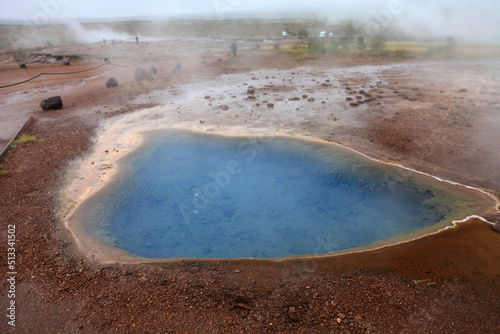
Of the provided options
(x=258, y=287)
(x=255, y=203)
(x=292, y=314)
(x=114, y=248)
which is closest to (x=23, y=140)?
(x=114, y=248)

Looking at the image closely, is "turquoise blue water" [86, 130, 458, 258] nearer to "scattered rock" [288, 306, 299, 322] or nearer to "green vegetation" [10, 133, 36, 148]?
"scattered rock" [288, 306, 299, 322]

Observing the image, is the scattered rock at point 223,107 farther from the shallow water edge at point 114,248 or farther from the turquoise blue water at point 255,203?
the shallow water edge at point 114,248

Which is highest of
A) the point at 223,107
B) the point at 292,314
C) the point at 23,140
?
the point at 292,314

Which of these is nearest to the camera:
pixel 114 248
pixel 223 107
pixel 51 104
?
pixel 114 248

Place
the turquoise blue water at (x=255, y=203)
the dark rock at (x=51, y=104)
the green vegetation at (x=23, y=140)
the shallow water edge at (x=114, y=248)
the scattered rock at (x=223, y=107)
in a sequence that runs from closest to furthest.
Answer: the shallow water edge at (x=114, y=248), the turquoise blue water at (x=255, y=203), the green vegetation at (x=23, y=140), the scattered rock at (x=223, y=107), the dark rock at (x=51, y=104)

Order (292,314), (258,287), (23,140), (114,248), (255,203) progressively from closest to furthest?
(292,314)
(258,287)
(114,248)
(255,203)
(23,140)

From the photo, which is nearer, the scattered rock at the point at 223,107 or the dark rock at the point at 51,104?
the scattered rock at the point at 223,107

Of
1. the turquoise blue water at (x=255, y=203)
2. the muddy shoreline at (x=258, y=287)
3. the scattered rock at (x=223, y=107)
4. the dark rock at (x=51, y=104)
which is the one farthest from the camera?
the dark rock at (x=51, y=104)

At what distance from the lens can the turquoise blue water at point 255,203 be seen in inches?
190

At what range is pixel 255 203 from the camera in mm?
5766

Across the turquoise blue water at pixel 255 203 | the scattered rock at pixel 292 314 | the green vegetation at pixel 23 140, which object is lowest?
the green vegetation at pixel 23 140

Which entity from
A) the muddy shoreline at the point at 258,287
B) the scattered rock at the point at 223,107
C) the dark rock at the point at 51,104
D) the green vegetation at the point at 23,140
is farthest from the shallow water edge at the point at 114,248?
the dark rock at the point at 51,104

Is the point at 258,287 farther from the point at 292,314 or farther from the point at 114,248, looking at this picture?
the point at 114,248

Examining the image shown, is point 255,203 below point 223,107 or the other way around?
below
